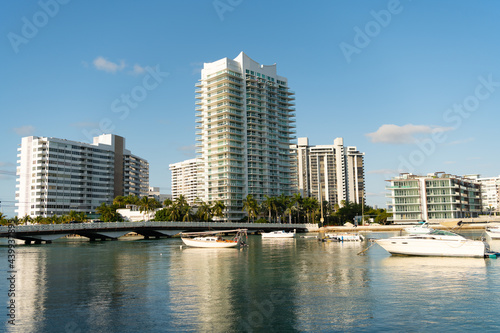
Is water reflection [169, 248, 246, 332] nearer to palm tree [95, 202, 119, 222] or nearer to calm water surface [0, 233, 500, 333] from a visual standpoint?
calm water surface [0, 233, 500, 333]

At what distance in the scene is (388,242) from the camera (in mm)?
59625

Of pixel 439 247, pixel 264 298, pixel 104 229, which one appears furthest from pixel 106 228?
pixel 264 298

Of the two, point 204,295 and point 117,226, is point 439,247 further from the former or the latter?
point 117,226

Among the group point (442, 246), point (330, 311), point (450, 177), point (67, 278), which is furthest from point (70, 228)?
point (450, 177)

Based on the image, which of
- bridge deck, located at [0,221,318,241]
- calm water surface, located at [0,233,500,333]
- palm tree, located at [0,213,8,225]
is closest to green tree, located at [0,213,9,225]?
palm tree, located at [0,213,8,225]

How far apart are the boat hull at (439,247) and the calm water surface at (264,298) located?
4790mm

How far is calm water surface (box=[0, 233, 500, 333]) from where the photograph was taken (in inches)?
944

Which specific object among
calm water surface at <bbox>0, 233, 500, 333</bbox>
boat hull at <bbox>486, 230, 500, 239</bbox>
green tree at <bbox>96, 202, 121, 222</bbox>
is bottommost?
boat hull at <bbox>486, 230, 500, 239</bbox>

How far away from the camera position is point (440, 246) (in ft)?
181

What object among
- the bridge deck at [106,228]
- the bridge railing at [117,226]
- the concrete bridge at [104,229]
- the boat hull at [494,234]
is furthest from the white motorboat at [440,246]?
the concrete bridge at [104,229]

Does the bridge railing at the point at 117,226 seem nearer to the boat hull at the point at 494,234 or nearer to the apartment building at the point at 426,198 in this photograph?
the apartment building at the point at 426,198

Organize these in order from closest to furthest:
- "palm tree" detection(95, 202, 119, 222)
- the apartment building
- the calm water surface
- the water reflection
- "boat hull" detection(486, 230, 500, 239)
A: the calm water surface < the water reflection < "boat hull" detection(486, 230, 500, 239) < the apartment building < "palm tree" detection(95, 202, 119, 222)

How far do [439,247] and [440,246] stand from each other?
0.77 feet

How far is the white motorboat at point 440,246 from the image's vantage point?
54406 millimetres
